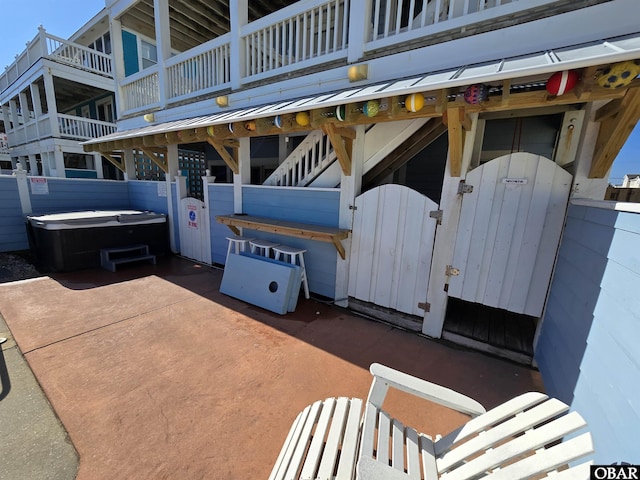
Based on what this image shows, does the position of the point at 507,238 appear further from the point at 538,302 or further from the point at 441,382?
the point at 441,382

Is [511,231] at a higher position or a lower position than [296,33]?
lower

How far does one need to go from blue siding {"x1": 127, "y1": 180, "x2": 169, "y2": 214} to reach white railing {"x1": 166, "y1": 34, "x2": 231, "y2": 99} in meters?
2.25

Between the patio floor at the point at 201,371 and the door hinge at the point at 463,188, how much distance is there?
1721mm

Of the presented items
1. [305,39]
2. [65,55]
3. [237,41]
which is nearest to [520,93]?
[305,39]

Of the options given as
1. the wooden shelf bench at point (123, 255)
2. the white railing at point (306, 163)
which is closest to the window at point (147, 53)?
the wooden shelf bench at point (123, 255)

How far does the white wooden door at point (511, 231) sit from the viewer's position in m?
2.43

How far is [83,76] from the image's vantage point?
8734 mm

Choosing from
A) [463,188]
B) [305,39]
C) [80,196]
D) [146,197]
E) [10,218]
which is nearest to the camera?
[463,188]

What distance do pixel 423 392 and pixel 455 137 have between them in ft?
7.31

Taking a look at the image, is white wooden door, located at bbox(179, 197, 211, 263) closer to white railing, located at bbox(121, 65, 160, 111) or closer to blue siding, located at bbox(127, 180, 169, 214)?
blue siding, located at bbox(127, 180, 169, 214)

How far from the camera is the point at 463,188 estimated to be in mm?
2771

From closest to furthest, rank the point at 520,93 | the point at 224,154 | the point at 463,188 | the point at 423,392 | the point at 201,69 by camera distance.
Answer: the point at 423,392
the point at 520,93
the point at 463,188
the point at 224,154
the point at 201,69

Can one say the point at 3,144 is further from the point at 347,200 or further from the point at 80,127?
the point at 347,200

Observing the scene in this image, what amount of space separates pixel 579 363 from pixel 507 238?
126cm
